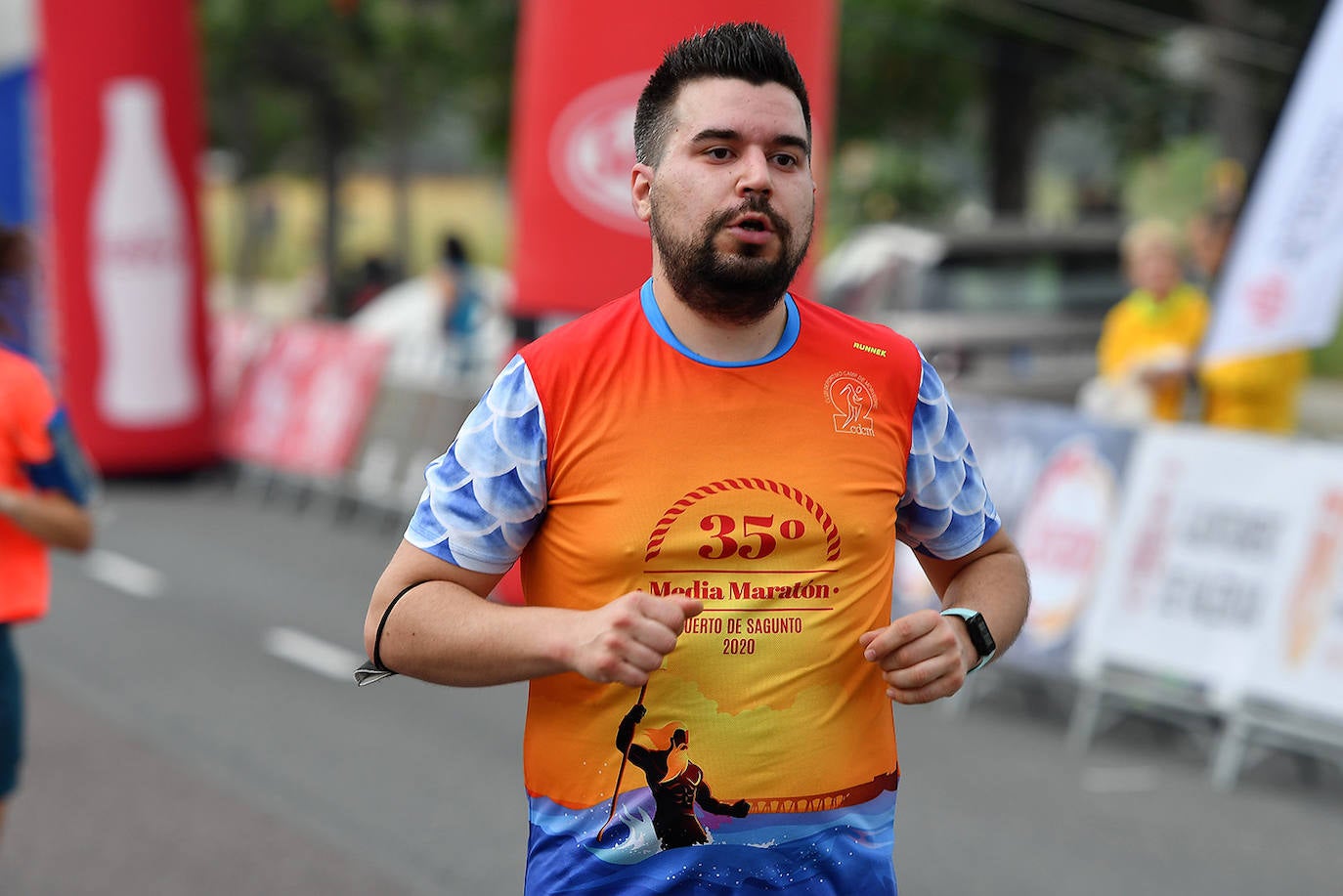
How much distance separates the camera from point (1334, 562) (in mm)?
6996

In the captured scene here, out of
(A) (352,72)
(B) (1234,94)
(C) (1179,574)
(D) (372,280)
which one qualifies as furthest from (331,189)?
(C) (1179,574)

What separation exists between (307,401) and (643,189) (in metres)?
12.3

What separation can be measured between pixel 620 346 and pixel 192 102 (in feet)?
44.4

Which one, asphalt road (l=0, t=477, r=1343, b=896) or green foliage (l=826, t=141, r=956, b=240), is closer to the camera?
asphalt road (l=0, t=477, r=1343, b=896)

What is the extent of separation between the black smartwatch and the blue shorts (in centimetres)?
282

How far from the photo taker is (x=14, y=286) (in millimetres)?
4691

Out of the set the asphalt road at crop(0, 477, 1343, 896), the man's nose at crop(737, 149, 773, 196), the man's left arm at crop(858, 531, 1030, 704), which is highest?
the man's nose at crop(737, 149, 773, 196)

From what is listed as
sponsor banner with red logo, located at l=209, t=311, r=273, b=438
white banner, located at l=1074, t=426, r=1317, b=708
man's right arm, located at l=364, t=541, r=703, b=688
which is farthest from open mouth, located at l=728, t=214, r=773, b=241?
sponsor banner with red logo, located at l=209, t=311, r=273, b=438

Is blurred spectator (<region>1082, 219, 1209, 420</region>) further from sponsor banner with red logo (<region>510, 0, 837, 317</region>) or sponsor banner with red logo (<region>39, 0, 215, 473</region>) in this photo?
sponsor banner with red logo (<region>39, 0, 215, 473</region>)

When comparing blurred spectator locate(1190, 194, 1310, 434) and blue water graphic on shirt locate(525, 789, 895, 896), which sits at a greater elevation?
blue water graphic on shirt locate(525, 789, 895, 896)

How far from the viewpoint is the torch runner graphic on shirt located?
97.1 inches

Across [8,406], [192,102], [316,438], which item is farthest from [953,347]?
[8,406]

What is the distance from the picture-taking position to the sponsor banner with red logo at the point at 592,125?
29.5 feet

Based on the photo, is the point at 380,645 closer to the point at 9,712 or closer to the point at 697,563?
the point at 697,563
